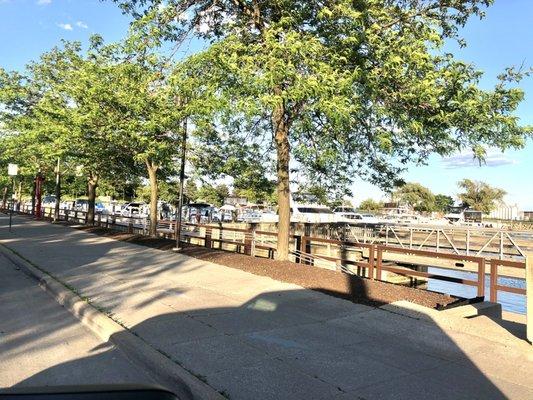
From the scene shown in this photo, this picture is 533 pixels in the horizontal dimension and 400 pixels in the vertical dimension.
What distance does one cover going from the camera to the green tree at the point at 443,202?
115988 millimetres

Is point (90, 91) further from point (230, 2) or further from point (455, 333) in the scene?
point (455, 333)

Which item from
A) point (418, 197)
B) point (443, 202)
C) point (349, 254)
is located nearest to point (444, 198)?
point (443, 202)

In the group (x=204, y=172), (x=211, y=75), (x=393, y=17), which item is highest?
(x=393, y=17)

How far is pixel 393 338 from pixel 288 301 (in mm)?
2418

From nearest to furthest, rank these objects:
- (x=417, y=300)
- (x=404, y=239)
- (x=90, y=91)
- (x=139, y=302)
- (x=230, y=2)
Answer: (x=139, y=302)
(x=417, y=300)
(x=230, y=2)
(x=90, y=91)
(x=404, y=239)

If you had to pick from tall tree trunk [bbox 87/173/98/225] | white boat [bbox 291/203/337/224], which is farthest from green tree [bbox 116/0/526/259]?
white boat [bbox 291/203/337/224]

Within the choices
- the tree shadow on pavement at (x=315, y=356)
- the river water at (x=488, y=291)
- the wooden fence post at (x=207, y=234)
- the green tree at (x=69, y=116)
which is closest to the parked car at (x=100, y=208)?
the green tree at (x=69, y=116)

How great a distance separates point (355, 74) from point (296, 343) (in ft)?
16.5

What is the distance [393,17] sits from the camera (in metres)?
10.7

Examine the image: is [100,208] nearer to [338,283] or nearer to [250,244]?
[250,244]

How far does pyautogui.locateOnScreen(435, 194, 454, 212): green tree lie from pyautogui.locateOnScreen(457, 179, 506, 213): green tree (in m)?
13.8

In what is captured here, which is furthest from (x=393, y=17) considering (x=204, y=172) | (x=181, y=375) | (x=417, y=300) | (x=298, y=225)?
(x=298, y=225)

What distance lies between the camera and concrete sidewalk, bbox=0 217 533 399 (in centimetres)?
484

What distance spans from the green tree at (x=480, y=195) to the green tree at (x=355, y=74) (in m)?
91.6
